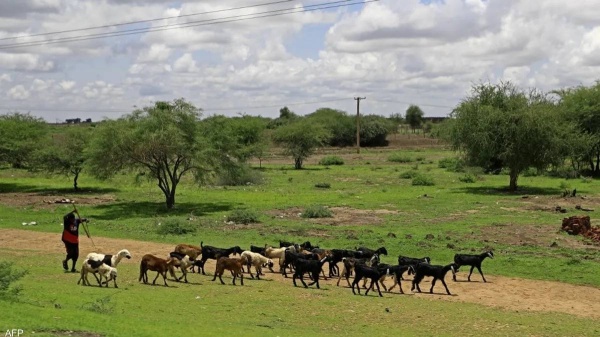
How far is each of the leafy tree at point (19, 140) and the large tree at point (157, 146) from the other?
1594 centimetres

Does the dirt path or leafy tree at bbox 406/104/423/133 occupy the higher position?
leafy tree at bbox 406/104/423/133

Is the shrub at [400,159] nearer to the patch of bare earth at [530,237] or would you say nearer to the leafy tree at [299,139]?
the leafy tree at [299,139]

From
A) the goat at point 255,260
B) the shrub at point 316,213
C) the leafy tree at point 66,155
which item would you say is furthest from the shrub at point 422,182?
the goat at point 255,260

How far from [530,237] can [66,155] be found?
116ft

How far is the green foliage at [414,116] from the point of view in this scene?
189 meters

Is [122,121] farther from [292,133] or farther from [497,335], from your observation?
[292,133]

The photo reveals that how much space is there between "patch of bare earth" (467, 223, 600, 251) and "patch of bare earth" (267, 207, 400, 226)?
6.10 metres

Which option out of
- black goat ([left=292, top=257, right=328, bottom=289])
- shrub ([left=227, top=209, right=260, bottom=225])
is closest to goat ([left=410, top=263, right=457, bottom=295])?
black goat ([left=292, top=257, right=328, bottom=289])

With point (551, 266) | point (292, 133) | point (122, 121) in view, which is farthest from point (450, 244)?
point (292, 133)

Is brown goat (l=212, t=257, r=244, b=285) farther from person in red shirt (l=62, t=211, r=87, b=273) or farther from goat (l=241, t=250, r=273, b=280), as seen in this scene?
person in red shirt (l=62, t=211, r=87, b=273)

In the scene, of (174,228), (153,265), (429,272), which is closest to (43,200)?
(174,228)

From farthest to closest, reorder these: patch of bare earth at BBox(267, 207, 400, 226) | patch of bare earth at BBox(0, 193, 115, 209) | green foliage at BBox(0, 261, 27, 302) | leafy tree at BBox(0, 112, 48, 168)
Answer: leafy tree at BBox(0, 112, 48, 168) < patch of bare earth at BBox(0, 193, 115, 209) < patch of bare earth at BBox(267, 207, 400, 226) < green foliage at BBox(0, 261, 27, 302)

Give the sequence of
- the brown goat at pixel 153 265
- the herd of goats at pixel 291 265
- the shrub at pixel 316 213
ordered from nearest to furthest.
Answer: the herd of goats at pixel 291 265
the brown goat at pixel 153 265
the shrub at pixel 316 213

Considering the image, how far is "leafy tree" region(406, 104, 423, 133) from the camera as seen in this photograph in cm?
18925
